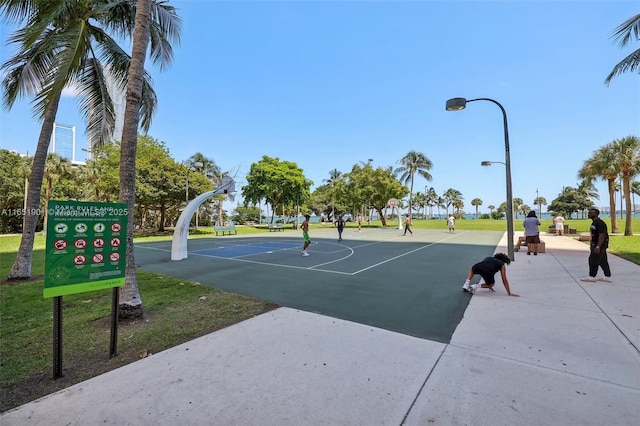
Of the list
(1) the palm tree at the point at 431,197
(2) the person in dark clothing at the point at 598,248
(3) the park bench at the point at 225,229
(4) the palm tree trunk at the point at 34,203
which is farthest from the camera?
(1) the palm tree at the point at 431,197

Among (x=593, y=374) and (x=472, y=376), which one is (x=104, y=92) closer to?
(x=472, y=376)

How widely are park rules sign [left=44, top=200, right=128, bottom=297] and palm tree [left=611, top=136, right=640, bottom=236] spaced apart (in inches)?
1148

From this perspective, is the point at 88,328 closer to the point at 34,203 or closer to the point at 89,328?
the point at 89,328

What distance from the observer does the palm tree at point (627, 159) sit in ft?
65.1

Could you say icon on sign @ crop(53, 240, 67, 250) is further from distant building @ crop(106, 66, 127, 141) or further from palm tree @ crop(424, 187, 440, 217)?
palm tree @ crop(424, 187, 440, 217)

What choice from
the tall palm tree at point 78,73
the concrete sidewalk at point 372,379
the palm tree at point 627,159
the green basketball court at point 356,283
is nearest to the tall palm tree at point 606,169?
the palm tree at point 627,159

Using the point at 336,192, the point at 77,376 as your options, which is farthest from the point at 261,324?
the point at 336,192

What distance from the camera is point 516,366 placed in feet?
10.4

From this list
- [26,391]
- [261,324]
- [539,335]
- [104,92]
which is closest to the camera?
[26,391]

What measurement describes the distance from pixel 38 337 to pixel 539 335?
7162mm

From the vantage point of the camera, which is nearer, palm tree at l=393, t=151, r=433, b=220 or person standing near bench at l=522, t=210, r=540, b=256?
person standing near bench at l=522, t=210, r=540, b=256

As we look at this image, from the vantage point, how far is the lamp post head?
29.9 feet

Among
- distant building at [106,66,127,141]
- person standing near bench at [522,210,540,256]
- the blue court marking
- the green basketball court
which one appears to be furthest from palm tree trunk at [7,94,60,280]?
person standing near bench at [522,210,540,256]

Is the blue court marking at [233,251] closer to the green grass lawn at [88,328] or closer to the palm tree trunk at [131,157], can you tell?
the green grass lawn at [88,328]
